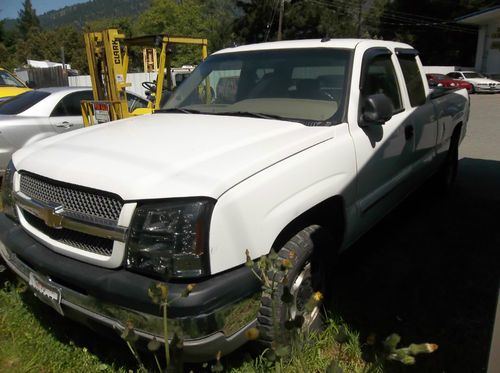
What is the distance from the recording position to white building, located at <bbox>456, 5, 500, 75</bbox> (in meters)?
33.2

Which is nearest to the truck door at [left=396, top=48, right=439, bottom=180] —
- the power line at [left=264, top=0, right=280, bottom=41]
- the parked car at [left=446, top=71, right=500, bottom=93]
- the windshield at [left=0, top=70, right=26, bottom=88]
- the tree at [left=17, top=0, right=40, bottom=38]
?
the windshield at [left=0, top=70, right=26, bottom=88]

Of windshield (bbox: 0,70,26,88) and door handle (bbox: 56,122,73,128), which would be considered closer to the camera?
door handle (bbox: 56,122,73,128)

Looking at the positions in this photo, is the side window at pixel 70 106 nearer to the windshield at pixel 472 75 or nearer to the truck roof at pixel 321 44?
the truck roof at pixel 321 44

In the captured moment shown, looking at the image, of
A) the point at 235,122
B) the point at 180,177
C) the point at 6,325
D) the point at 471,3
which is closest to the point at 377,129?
the point at 235,122

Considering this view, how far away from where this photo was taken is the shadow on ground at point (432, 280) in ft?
9.50

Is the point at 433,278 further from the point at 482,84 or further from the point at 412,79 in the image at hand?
the point at 482,84

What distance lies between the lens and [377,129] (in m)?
3.23

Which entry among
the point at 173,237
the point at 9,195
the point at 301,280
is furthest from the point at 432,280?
the point at 9,195

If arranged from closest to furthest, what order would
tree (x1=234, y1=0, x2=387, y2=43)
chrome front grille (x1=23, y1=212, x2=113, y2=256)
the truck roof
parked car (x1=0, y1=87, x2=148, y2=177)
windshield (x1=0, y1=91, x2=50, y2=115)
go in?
chrome front grille (x1=23, y1=212, x2=113, y2=256) < the truck roof < parked car (x1=0, y1=87, x2=148, y2=177) < windshield (x1=0, y1=91, x2=50, y2=115) < tree (x1=234, y1=0, x2=387, y2=43)

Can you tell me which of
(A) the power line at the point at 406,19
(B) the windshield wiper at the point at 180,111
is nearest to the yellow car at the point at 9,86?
(B) the windshield wiper at the point at 180,111

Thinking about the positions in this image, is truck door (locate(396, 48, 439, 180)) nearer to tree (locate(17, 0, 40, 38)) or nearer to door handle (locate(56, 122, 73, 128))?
door handle (locate(56, 122, 73, 128))

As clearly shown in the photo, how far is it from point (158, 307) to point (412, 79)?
130 inches

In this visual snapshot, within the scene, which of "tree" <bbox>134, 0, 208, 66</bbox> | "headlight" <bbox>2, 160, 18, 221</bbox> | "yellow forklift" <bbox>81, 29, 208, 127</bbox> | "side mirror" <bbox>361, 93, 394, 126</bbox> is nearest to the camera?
"headlight" <bbox>2, 160, 18, 221</bbox>

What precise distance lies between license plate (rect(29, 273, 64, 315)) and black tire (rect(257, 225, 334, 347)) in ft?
3.37
